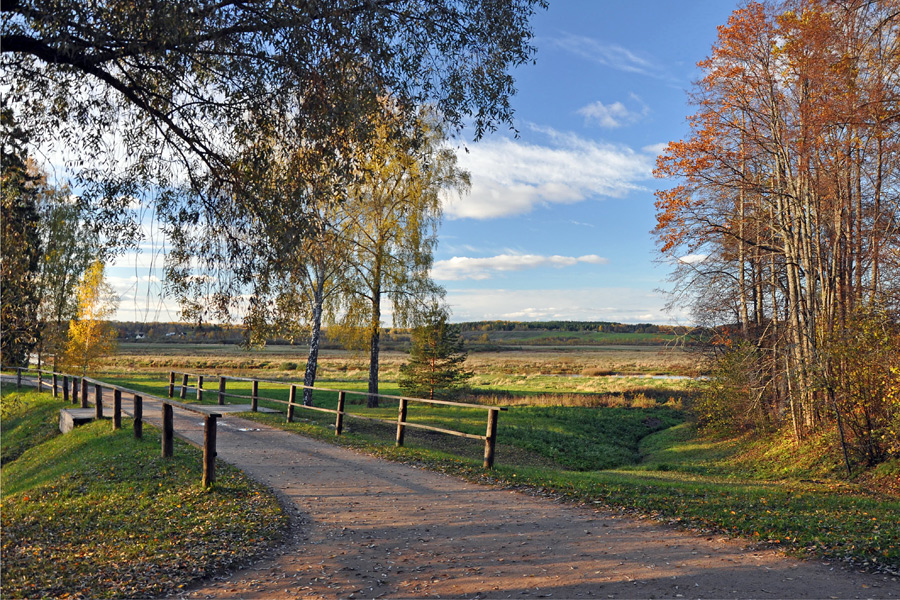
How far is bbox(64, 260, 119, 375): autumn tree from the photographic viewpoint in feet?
103

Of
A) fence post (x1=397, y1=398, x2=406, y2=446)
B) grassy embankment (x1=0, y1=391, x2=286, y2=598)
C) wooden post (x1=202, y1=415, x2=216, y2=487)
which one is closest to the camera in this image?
grassy embankment (x1=0, y1=391, x2=286, y2=598)

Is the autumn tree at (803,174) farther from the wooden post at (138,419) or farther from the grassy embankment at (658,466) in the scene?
the wooden post at (138,419)

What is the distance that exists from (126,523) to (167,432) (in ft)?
10.7

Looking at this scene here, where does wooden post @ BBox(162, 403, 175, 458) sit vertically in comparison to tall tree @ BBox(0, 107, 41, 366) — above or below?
below

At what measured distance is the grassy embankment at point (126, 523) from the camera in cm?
573

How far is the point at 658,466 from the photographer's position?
55.2 feet

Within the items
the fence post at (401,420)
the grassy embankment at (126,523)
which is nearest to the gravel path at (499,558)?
the grassy embankment at (126,523)

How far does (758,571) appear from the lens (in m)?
5.41

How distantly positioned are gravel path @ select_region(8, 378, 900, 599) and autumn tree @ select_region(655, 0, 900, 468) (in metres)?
9.17

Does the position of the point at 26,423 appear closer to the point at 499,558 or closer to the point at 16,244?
the point at 16,244

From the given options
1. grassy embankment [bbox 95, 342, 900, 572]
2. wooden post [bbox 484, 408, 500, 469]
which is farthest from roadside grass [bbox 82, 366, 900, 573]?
wooden post [bbox 484, 408, 500, 469]

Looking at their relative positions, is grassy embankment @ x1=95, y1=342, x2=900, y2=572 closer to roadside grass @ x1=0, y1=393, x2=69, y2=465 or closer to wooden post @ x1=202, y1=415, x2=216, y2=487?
wooden post @ x1=202, y1=415, x2=216, y2=487

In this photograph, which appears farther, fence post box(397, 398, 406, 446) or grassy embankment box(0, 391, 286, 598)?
fence post box(397, 398, 406, 446)

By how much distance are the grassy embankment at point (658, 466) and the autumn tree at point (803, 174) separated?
2.28 meters
